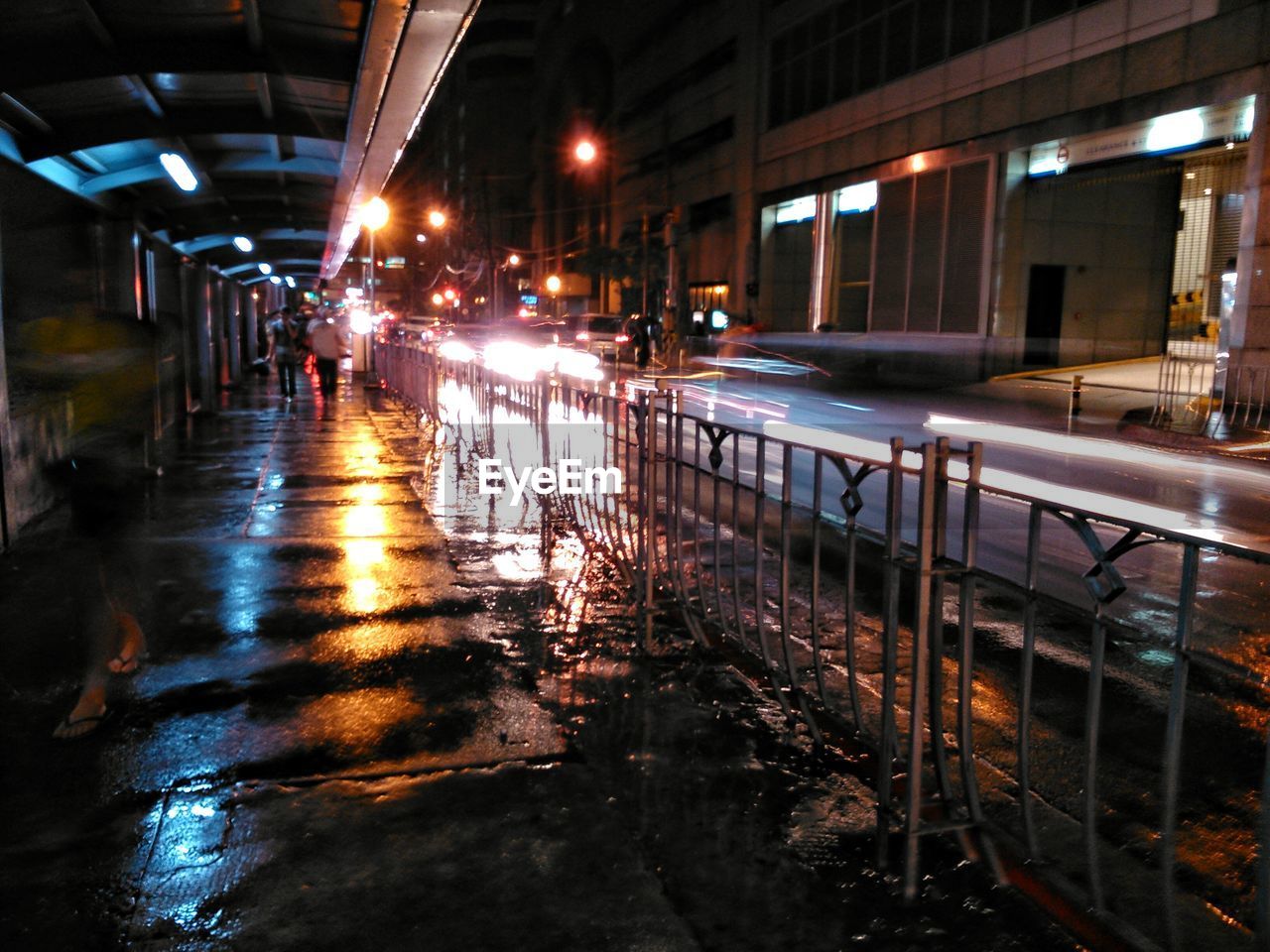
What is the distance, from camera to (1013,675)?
556cm

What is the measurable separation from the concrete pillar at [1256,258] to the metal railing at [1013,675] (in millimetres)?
13096

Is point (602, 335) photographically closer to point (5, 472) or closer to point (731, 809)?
point (5, 472)

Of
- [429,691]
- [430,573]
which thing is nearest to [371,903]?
[429,691]

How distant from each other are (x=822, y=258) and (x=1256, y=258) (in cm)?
1648

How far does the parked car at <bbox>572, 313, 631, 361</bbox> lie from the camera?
3266cm

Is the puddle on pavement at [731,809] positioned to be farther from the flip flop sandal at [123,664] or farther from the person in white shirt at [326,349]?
the person in white shirt at [326,349]

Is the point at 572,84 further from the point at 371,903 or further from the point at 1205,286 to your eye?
the point at 371,903

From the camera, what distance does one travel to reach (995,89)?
86.1ft

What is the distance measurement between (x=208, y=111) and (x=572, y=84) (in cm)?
5901

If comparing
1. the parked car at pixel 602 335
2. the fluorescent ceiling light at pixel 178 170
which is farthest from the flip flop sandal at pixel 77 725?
the parked car at pixel 602 335

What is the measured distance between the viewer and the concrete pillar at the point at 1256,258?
1917 cm

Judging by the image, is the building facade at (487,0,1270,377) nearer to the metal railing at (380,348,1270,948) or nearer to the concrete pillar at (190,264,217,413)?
the metal railing at (380,348,1270,948)

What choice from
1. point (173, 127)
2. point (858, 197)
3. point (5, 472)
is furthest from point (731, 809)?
point (858, 197)

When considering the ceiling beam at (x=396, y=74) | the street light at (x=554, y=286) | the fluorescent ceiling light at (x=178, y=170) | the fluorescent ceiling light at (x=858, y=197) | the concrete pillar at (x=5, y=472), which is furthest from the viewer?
the street light at (x=554, y=286)
